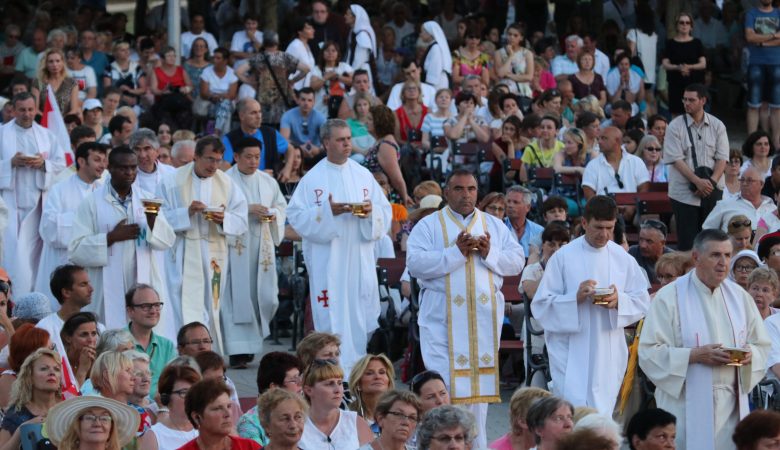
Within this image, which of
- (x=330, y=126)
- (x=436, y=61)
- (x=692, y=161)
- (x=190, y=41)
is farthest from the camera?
(x=190, y=41)

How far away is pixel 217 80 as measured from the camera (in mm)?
22422

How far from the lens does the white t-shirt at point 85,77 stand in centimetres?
2119

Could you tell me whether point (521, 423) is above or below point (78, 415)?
below

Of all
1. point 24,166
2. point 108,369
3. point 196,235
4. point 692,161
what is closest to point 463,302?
point 108,369

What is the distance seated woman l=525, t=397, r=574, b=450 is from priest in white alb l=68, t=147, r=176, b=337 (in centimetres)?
550

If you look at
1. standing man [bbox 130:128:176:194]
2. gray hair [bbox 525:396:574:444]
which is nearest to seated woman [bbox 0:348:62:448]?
gray hair [bbox 525:396:574:444]

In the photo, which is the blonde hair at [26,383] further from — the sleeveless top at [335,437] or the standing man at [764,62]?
the standing man at [764,62]

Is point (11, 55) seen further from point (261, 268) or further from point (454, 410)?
point (454, 410)

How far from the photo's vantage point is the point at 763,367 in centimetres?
1109

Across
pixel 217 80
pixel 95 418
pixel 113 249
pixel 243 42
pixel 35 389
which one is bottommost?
pixel 95 418

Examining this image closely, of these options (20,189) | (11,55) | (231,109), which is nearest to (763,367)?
(20,189)

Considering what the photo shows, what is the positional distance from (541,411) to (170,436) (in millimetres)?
2125

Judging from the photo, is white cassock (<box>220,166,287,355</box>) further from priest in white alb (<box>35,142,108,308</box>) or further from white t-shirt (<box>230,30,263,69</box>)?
white t-shirt (<box>230,30,263,69</box>)

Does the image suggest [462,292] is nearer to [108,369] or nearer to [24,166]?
[108,369]
